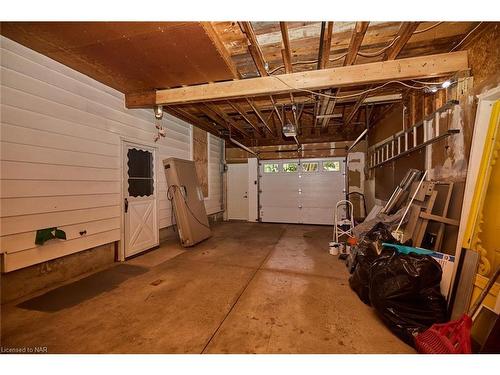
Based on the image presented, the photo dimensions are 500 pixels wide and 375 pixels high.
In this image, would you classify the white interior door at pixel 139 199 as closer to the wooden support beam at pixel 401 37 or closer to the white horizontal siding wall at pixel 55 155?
the white horizontal siding wall at pixel 55 155

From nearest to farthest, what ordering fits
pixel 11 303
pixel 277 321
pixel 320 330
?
pixel 320 330 → pixel 277 321 → pixel 11 303

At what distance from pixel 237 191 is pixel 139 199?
422 cm

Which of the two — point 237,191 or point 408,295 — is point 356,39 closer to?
point 408,295

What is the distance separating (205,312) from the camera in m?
2.21

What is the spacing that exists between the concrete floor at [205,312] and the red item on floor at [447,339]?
7.1 inches

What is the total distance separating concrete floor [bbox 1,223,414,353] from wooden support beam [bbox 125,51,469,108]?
2.71 m

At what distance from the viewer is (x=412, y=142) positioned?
11.7ft

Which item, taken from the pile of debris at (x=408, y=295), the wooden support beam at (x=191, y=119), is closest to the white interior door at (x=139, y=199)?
the wooden support beam at (x=191, y=119)

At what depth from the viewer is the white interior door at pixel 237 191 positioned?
26.1 ft

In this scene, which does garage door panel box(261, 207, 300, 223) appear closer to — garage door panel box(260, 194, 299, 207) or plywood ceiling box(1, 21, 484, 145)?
garage door panel box(260, 194, 299, 207)

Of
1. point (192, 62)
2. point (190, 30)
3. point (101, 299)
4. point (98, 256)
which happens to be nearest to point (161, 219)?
point (98, 256)

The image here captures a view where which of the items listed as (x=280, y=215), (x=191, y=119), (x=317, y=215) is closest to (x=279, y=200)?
(x=280, y=215)

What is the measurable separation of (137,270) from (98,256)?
0.72 meters

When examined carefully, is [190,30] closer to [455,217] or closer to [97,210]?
[97,210]
